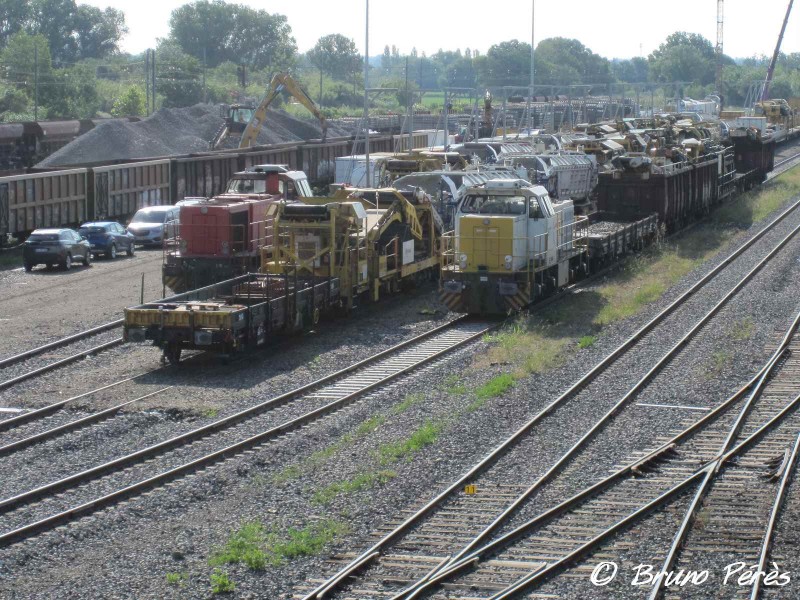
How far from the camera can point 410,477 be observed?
13992mm

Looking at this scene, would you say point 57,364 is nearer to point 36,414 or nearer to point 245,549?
point 36,414

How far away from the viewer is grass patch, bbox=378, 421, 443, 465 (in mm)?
14734

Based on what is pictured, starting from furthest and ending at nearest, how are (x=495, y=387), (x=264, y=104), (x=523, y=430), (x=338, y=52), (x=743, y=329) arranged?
(x=338, y=52), (x=264, y=104), (x=743, y=329), (x=495, y=387), (x=523, y=430)

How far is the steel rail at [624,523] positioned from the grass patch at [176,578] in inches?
111

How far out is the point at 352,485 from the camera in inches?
535

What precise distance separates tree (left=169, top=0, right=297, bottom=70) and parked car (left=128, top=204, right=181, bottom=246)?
120m

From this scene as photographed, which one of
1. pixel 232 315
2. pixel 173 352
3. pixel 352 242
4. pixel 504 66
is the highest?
pixel 504 66

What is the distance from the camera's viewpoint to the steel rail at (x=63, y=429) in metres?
15.3

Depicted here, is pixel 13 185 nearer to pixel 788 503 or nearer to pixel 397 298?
pixel 397 298

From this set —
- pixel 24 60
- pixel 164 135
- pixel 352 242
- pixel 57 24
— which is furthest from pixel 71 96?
pixel 352 242

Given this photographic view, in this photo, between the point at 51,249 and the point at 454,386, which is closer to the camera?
the point at 454,386

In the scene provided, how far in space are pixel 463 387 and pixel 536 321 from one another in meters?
6.12

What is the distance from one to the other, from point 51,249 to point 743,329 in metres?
18.6

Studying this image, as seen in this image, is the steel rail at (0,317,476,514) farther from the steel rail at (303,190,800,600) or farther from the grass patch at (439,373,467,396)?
the steel rail at (303,190,800,600)
